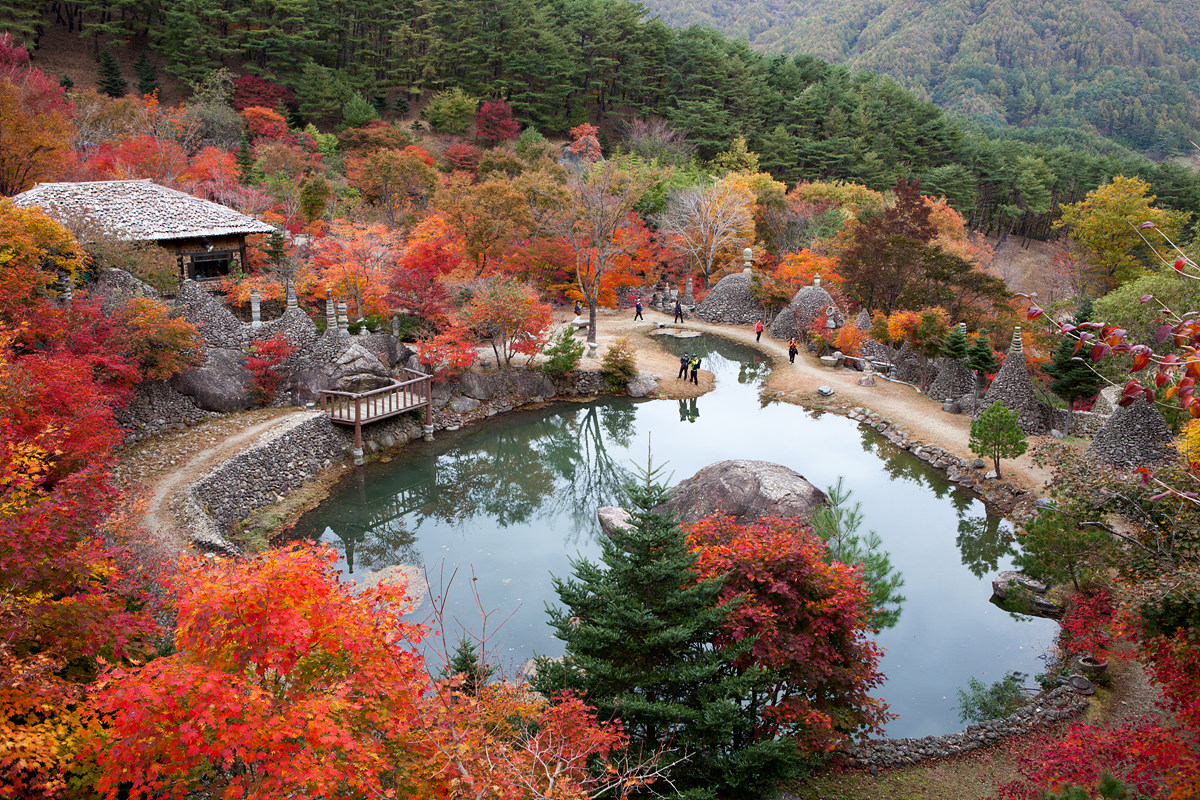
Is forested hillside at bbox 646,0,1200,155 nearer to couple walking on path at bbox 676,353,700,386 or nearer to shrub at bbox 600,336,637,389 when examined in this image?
couple walking on path at bbox 676,353,700,386

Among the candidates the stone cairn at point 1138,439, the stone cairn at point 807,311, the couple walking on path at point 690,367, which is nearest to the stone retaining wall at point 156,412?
the couple walking on path at point 690,367

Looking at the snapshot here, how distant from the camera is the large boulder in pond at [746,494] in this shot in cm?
1393

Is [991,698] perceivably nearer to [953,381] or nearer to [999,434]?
[999,434]

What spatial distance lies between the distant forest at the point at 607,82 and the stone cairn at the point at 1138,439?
35.8 metres

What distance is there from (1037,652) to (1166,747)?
5.81 metres

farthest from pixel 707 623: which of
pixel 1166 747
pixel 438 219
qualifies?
pixel 438 219

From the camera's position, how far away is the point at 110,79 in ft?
131

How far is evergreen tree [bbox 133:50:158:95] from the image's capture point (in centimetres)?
4169

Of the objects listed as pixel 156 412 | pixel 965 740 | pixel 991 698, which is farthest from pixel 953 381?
pixel 156 412

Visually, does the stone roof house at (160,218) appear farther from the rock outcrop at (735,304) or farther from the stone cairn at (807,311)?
the stone cairn at (807,311)

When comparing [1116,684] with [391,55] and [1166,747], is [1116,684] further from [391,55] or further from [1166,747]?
[391,55]

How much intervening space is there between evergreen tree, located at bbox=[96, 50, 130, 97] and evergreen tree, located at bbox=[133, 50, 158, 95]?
1.03 meters

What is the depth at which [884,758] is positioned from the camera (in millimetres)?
9117

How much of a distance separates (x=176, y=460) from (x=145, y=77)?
37416 millimetres
